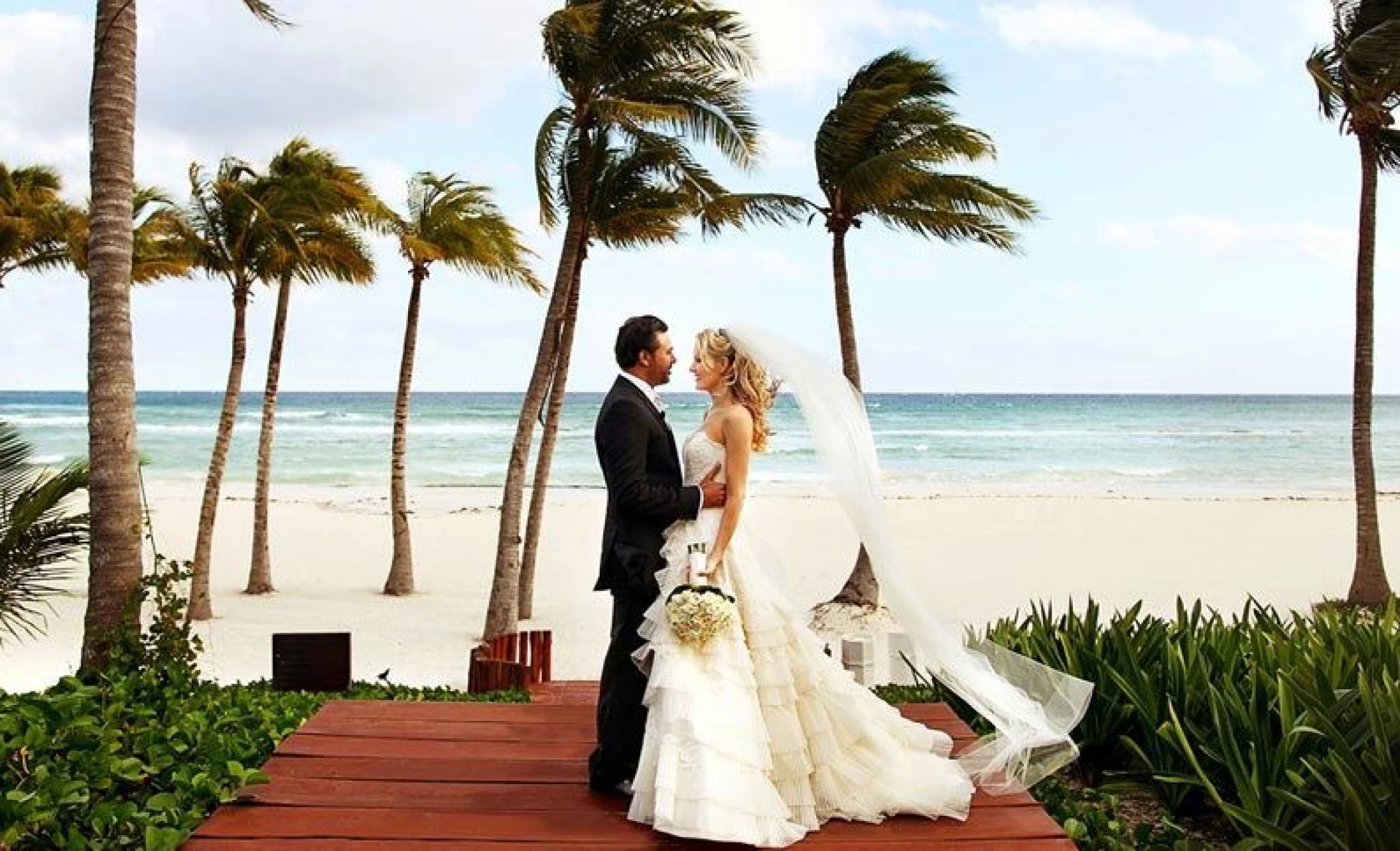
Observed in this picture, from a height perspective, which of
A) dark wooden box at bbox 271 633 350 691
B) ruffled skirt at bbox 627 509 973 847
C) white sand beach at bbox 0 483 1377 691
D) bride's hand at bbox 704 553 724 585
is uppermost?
bride's hand at bbox 704 553 724 585

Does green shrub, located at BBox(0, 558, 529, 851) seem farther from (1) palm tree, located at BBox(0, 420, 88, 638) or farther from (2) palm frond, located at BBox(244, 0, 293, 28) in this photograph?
(2) palm frond, located at BBox(244, 0, 293, 28)

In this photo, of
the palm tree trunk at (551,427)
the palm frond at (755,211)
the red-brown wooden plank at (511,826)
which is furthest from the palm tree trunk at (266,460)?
the red-brown wooden plank at (511,826)

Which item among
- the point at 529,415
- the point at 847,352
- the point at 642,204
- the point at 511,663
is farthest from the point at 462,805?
the point at 847,352

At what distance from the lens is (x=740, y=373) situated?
194 inches

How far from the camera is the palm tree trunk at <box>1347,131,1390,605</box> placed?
15359mm

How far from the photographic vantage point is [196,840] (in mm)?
4539

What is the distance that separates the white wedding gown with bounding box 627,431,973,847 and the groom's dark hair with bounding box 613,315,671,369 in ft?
1.45

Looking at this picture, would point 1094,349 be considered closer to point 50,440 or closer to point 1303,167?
point 1303,167

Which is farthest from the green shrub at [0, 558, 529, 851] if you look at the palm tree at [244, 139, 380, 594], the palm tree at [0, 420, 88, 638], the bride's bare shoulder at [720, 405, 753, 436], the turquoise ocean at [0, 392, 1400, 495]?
the turquoise ocean at [0, 392, 1400, 495]

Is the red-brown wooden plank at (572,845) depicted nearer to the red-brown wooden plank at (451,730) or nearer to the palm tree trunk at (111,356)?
the red-brown wooden plank at (451,730)

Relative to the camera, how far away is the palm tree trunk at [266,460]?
18.5 metres

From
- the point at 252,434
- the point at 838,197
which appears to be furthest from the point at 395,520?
the point at 252,434

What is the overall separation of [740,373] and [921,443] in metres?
52.9

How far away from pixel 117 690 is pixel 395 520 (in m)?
13.8
